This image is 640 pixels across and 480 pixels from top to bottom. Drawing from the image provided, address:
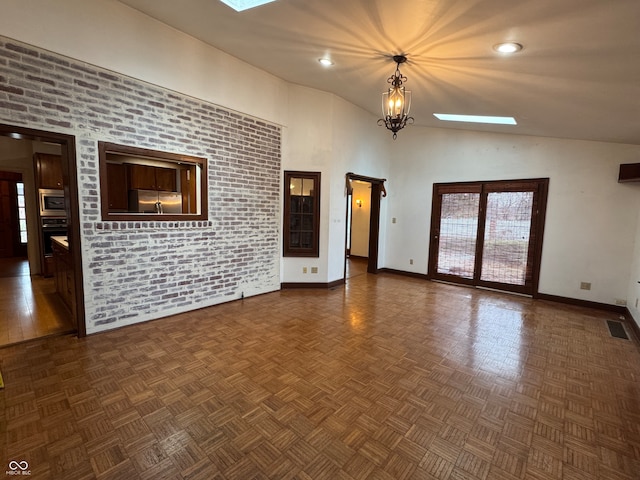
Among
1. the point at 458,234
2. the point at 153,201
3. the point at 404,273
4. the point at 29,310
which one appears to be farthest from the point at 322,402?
the point at 404,273

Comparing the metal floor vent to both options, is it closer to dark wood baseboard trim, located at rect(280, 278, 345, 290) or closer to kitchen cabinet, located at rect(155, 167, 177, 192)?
dark wood baseboard trim, located at rect(280, 278, 345, 290)

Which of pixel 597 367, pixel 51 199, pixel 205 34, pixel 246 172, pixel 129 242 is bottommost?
pixel 597 367

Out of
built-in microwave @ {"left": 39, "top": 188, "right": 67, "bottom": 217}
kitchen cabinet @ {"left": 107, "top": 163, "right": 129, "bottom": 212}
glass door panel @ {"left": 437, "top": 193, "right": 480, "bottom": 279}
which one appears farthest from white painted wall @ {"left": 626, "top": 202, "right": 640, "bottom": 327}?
built-in microwave @ {"left": 39, "top": 188, "right": 67, "bottom": 217}

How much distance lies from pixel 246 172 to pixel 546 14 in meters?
3.72

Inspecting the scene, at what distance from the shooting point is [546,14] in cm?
198

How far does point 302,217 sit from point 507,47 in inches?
143

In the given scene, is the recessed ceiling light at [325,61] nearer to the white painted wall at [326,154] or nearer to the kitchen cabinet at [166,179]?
the white painted wall at [326,154]

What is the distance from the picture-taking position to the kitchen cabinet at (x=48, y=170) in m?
5.56

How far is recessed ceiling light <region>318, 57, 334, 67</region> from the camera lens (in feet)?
11.9

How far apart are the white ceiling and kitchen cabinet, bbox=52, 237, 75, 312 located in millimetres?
2948

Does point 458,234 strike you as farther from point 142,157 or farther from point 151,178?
point 151,178

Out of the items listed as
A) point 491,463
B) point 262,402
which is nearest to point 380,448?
point 491,463

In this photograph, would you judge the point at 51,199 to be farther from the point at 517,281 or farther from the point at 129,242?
the point at 517,281

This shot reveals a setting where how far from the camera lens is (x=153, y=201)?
520 centimetres
